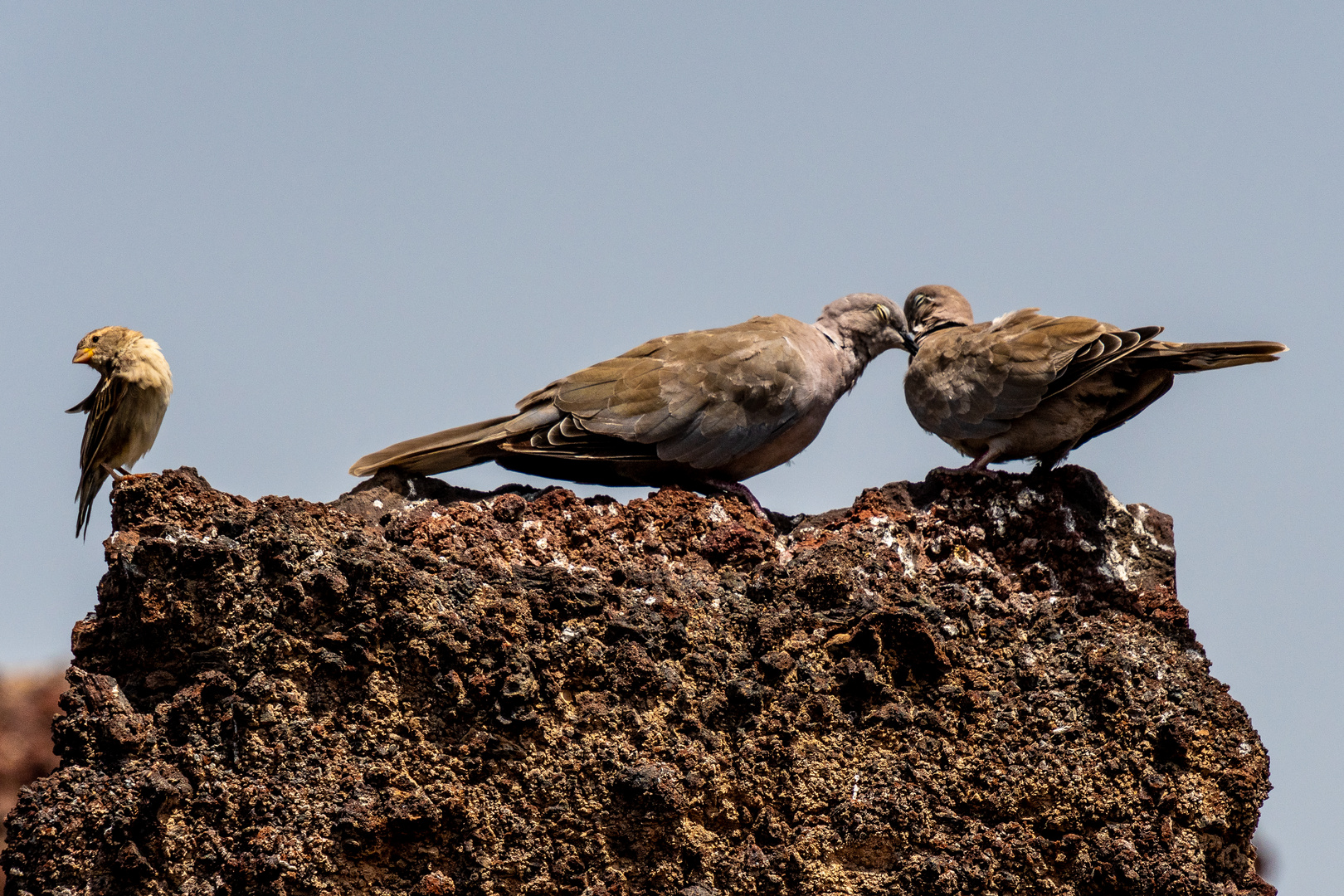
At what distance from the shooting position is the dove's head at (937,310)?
677 centimetres

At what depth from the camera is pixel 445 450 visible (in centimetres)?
551

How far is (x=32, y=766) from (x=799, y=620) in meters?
6.83

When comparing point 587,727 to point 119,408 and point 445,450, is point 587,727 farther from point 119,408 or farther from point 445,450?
point 119,408

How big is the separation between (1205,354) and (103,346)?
16.3ft

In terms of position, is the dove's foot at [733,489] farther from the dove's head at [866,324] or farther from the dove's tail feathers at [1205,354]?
the dove's tail feathers at [1205,354]

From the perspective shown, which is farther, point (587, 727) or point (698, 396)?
point (698, 396)

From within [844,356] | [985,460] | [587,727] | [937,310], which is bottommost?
[587,727]

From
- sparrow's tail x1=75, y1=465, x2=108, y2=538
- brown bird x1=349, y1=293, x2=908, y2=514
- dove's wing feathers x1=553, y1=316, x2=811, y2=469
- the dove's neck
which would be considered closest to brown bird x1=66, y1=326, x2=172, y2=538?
sparrow's tail x1=75, y1=465, x2=108, y2=538

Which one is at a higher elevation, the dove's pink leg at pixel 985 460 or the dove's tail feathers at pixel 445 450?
the dove's tail feathers at pixel 445 450

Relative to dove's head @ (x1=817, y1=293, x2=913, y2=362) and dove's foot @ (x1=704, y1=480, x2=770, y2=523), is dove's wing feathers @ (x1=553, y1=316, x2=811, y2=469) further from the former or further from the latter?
dove's head @ (x1=817, y1=293, x2=913, y2=362)

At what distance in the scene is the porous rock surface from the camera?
412 centimetres

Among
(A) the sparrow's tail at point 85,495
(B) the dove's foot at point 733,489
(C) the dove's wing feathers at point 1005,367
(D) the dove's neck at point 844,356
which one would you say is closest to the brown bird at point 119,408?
(A) the sparrow's tail at point 85,495

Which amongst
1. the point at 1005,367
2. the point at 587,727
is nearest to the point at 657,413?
the point at 1005,367

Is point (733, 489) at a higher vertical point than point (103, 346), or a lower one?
lower
